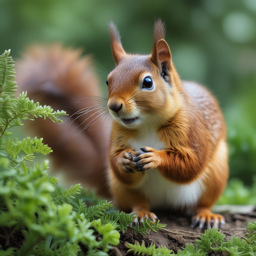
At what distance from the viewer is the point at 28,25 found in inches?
117

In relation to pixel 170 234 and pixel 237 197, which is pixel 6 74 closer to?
pixel 170 234

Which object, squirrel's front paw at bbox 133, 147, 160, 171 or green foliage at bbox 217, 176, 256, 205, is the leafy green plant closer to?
squirrel's front paw at bbox 133, 147, 160, 171

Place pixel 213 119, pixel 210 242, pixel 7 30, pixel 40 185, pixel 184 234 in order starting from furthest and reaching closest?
1. pixel 7 30
2. pixel 213 119
3. pixel 184 234
4. pixel 210 242
5. pixel 40 185

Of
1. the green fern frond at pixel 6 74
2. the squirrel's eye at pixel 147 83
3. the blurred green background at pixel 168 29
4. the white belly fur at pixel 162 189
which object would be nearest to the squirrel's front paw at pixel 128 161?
the white belly fur at pixel 162 189

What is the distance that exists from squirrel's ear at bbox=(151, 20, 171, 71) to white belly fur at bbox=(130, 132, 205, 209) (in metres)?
0.26

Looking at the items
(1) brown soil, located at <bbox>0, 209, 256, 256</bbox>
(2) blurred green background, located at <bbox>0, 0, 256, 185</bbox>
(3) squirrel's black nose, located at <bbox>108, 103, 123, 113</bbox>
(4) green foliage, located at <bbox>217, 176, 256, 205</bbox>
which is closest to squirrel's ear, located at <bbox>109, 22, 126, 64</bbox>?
(3) squirrel's black nose, located at <bbox>108, 103, 123, 113</bbox>

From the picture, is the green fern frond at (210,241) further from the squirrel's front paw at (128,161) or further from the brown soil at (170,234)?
the squirrel's front paw at (128,161)

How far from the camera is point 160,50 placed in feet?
3.94

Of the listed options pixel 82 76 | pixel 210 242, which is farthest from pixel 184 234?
Answer: pixel 82 76

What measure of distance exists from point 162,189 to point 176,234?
0.22m

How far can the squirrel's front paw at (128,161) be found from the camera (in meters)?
1.10

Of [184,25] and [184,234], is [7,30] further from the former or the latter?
[184,234]

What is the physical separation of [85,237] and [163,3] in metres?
2.73

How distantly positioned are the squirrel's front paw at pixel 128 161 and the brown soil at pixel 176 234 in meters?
0.20
